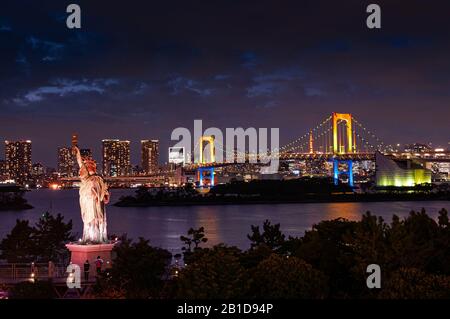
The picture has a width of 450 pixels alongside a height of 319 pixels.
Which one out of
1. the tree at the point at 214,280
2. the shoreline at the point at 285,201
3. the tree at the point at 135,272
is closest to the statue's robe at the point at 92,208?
the tree at the point at 135,272

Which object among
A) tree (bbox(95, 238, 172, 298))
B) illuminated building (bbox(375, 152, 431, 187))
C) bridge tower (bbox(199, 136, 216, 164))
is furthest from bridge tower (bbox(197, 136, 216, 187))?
tree (bbox(95, 238, 172, 298))

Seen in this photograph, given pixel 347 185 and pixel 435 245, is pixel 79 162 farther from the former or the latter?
pixel 347 185

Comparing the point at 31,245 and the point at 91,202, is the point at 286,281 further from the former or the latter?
the point at 31,245

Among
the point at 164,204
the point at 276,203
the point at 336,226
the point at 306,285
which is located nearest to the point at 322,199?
the point at 276,203

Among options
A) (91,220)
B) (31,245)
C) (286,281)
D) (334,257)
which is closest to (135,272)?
(91,220)

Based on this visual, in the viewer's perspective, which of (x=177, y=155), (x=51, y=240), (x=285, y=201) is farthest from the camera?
(x=177, y=155)

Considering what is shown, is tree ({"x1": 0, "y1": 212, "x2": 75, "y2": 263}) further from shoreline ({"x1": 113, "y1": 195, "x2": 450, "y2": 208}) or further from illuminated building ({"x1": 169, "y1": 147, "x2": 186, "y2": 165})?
illuminated building ({"x1": 169, "y1": 147, "x2": 186, "y2": 165})
